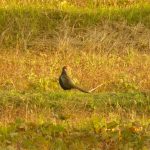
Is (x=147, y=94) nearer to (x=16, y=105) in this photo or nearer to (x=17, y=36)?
(x=16, y=105)

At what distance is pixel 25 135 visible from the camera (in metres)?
7.24

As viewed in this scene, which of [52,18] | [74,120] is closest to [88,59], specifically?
[52,18]

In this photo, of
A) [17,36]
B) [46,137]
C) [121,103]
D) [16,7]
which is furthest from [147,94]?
[16,7]

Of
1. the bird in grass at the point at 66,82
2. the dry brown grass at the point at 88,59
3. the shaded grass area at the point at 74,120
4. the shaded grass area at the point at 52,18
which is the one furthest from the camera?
the shaded grass area at the point at 52,18

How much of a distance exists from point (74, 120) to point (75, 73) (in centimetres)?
285

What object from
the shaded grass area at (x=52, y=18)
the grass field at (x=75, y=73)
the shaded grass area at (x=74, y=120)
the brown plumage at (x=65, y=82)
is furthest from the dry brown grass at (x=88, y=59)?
the shaded grass area at (x=74, y=120)

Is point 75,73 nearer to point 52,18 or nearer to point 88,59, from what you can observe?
point 88,59

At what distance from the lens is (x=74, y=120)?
7910 millimetres

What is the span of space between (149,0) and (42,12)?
7.36 ft

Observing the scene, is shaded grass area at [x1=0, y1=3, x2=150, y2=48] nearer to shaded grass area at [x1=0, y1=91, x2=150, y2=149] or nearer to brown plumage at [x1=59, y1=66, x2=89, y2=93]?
brown plumage at [x1=59, y1=66, x2=89, y2=93]

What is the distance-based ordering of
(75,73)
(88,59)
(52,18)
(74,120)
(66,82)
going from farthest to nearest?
(52,18) < (88,59) < (75,73) < (66,82) < (74,120)

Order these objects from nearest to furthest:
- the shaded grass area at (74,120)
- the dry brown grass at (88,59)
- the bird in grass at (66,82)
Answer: the shaded grass area at (74,120)
the bird in grass at (66,82)
the dry brown grass at (88,59)

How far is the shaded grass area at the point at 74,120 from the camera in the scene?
23.6ft

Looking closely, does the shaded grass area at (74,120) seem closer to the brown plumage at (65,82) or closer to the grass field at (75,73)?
the grass field at (75,73)
